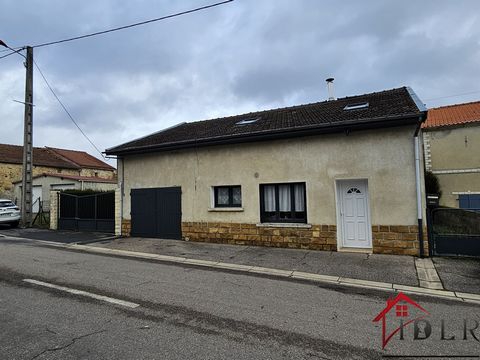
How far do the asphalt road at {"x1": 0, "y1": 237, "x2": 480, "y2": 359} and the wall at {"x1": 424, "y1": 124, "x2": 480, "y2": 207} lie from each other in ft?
56.6

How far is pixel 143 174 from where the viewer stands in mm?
12859

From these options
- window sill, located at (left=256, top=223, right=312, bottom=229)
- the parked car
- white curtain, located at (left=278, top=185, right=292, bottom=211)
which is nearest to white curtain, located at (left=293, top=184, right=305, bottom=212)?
white curtain, located at (left=278, top=185, right=292, bottom=211)

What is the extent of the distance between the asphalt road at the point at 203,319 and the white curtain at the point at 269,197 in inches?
153

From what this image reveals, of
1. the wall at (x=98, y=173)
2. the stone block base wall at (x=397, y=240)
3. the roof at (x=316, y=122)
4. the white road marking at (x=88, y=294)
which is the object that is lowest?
the white road marking at (x=88, y=294)

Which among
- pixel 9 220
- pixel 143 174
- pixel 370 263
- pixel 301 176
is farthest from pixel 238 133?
pixel 9 220

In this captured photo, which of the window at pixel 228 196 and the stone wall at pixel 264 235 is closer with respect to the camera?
the stone wall at pixel 264 235

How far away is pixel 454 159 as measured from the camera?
19750 mm

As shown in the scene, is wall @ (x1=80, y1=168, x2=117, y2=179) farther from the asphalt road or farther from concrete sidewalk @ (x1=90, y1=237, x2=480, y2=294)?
the asphalt road

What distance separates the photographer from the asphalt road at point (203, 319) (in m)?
3.48

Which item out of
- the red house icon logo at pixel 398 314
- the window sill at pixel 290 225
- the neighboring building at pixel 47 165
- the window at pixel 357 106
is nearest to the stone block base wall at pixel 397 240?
the window sill at pixel 290 225

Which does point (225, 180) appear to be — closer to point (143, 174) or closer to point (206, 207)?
point (206, 207)

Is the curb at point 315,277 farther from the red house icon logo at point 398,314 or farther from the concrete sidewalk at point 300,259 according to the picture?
the red house icon logo at point 398,314

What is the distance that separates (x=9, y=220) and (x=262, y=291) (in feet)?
52.5

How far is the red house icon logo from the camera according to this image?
407 centimetres
